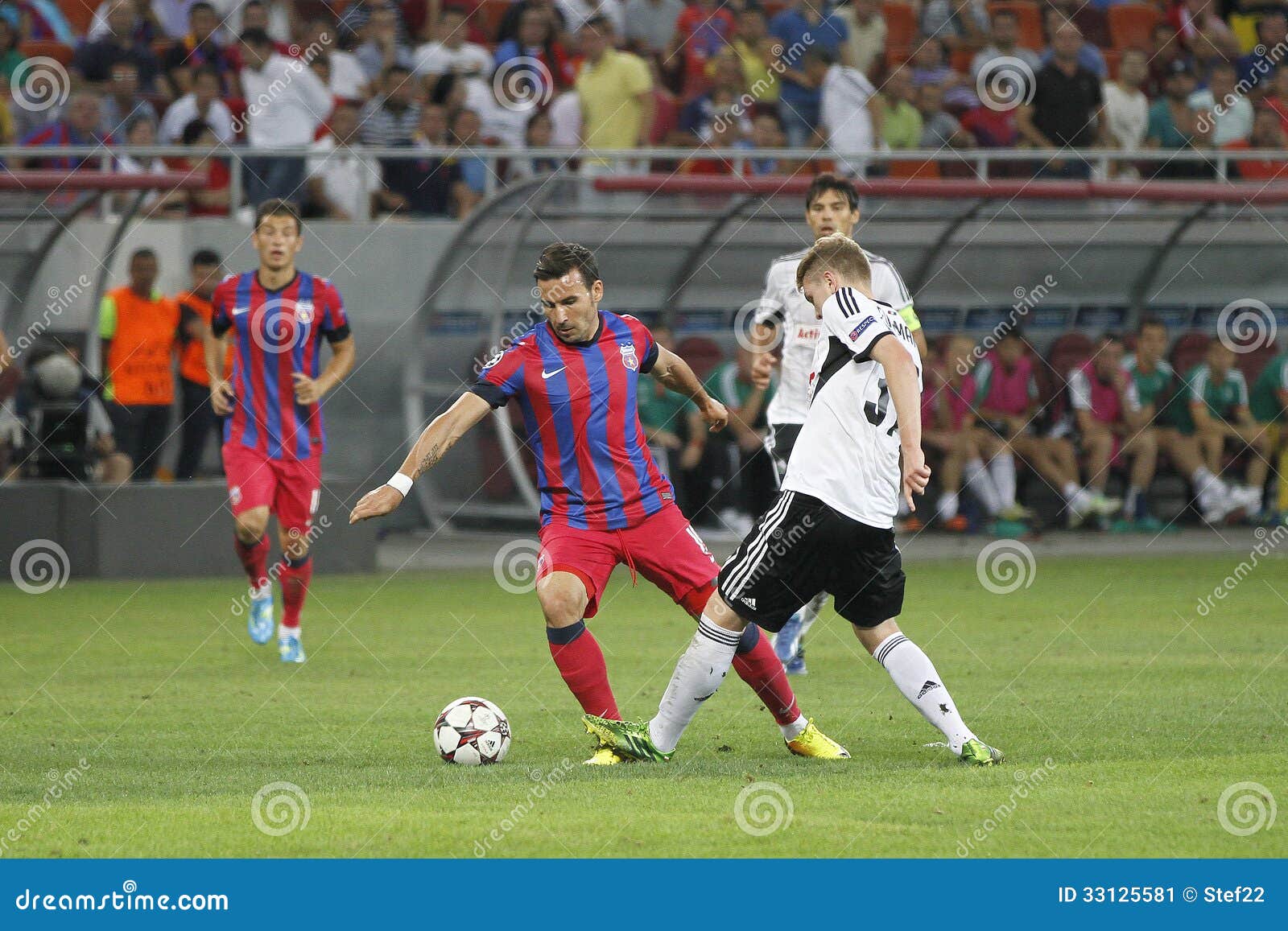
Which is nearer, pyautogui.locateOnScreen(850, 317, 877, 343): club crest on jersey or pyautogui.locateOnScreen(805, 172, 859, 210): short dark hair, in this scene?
pyautogui.locateOnScreen(850, 317, 877, 343): club crest on jersey

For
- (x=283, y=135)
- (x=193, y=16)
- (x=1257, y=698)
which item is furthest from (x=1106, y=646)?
(x=193, y=16)

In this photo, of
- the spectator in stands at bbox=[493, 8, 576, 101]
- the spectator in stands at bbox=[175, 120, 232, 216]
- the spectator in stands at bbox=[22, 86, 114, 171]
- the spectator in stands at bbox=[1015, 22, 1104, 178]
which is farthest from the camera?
the spectator in stands at bbox=[493, 8, 576, 101]

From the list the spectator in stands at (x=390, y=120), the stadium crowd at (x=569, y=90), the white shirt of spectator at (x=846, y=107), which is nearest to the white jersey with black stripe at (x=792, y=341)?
the stadium crowd at (x=569, y=90)

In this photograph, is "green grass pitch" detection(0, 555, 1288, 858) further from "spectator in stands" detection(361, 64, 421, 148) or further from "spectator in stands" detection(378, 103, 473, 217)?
"spectator in stands" detection(361, 64, 421, 148)

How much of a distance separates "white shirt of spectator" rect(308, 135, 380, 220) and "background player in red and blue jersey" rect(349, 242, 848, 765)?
943 centimetres

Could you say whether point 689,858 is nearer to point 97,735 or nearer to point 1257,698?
point 97,735

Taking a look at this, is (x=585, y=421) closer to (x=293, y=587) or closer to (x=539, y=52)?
(x=293, y=587)

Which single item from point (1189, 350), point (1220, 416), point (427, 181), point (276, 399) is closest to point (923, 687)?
point (276, 399)

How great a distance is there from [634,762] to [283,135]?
1101cm

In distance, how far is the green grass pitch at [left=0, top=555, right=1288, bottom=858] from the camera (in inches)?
203

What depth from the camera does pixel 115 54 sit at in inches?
649

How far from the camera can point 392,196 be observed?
1609 centimetres

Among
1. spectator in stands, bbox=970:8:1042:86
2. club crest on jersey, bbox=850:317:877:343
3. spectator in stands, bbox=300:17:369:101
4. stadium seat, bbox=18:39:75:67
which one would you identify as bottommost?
club crest on jersey, bbox=850:317:877:343

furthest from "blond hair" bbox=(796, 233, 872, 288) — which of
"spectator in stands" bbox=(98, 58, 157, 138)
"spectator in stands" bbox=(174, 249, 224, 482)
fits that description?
"spectator in stands" bbox=(98, 58, 157, 138)
